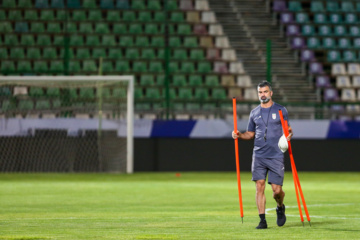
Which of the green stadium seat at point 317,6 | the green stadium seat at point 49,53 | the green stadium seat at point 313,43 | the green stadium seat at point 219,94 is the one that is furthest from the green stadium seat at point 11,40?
the green stadium seat at point 317,6

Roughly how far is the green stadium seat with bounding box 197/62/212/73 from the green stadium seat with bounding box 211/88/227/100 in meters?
1.04

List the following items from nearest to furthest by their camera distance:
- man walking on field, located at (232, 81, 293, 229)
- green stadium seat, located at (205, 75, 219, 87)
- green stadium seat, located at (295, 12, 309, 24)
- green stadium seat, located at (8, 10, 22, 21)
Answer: man walking on field, located at (232, 81, 293, 229) → green stadium seat, located at (205, 75, 219, 87) → green stadium seat, located at (8, 10, 22, 21) → green stadium seat, located at (295, 12, 309, 24)

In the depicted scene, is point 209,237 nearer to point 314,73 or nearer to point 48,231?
point 48,231

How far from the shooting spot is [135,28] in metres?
36.3

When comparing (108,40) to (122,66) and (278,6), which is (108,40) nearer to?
(122,66)

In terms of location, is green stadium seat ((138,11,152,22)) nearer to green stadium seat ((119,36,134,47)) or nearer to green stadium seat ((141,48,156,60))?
green stadium seat ((119,36,134,47))

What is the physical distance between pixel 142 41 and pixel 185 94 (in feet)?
10.3

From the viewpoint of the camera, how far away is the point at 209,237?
411 inches

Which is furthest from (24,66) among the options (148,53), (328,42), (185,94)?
(328,42)

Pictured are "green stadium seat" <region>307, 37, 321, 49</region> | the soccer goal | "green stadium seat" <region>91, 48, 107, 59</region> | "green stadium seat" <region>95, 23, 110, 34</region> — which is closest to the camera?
the soccer goal

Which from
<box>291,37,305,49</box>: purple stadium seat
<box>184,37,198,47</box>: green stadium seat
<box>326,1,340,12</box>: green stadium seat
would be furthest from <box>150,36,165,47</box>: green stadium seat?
<box>326,1,340,12</box>: green stadium seat

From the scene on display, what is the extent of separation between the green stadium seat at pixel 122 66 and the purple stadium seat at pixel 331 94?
27.9 ft

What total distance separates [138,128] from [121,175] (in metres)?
2.12

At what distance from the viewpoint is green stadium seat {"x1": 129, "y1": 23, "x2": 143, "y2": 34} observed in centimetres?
3616
